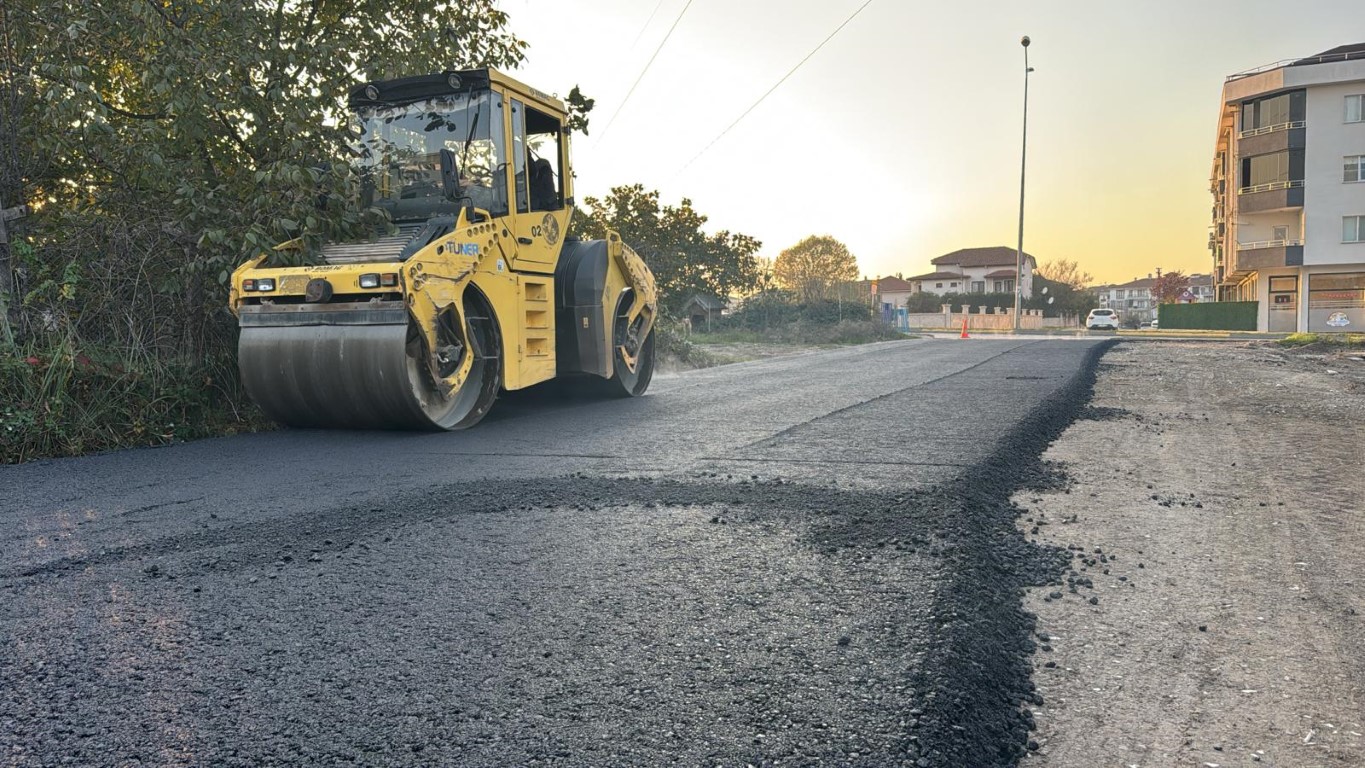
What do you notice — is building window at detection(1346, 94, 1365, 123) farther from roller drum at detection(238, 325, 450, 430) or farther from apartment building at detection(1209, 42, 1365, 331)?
roller drum at detection(238, 325, 450, 430)

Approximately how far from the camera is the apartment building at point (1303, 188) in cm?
4094

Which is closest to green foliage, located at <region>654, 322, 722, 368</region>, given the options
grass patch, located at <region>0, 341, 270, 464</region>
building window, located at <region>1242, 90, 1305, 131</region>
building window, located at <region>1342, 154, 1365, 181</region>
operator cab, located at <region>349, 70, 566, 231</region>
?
operator cab, located at <region>349, 70, 566, 231</region>

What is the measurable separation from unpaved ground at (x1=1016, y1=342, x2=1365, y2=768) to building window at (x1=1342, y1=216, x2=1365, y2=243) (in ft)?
140

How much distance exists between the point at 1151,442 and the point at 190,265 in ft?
25.8

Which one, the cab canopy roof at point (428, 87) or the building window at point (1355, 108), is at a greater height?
the building window at point (1355, 108)

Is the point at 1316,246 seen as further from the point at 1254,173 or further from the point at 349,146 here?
the point at 349,146

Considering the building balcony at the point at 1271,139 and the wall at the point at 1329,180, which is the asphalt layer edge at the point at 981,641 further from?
the building balcony at the point at 1271,139

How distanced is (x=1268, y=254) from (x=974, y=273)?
5982 centimetres

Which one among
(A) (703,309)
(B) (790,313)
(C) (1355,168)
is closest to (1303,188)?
(C) (1355,168)

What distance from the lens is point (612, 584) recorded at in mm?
3266

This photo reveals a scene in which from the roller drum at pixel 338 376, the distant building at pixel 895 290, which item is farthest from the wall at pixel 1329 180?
the distant building at pixel 895 290

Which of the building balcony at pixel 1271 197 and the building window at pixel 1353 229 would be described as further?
the building balcony at pixel 1271 197

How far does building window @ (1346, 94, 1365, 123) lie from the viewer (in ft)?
133

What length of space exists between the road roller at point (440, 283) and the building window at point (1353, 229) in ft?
143
